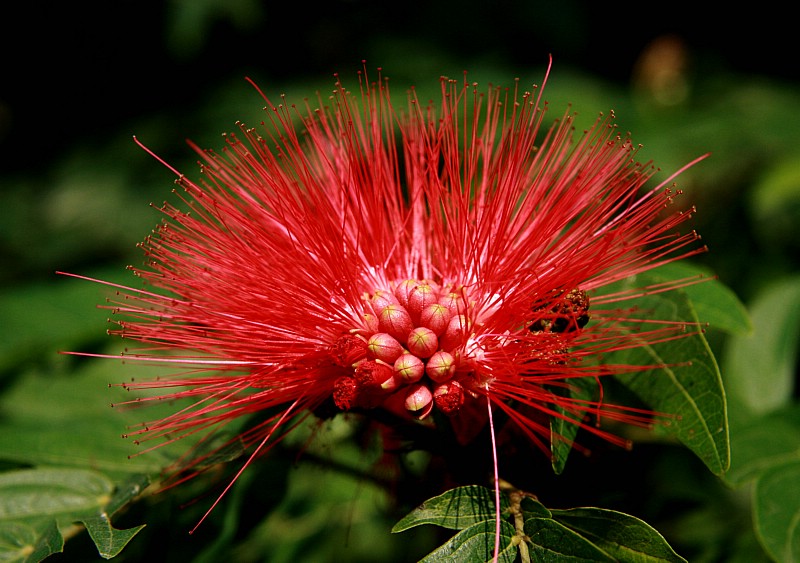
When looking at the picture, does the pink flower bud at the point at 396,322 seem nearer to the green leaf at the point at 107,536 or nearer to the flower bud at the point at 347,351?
the flower bud at the point at 347,351

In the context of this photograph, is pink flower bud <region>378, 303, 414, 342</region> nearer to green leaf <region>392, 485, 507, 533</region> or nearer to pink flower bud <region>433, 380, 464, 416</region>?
pink flower bud <region>433, 380, 464, 416</region>

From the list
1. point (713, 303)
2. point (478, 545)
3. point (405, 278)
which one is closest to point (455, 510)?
point (478, 545)

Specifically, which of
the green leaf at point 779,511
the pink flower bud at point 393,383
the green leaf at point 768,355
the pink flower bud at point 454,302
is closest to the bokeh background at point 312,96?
the green leaf at point 768,355

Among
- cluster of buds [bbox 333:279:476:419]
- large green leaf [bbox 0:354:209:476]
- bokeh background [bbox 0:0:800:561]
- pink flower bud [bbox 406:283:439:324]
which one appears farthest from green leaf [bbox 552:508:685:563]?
large green leaf [bbox 0:354:209:476]

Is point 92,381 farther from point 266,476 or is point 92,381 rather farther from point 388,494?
point 388,494

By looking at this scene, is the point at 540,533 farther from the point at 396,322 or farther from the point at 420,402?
the point at 396,322

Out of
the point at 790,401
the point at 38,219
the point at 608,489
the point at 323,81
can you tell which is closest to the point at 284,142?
the point at 608,489
